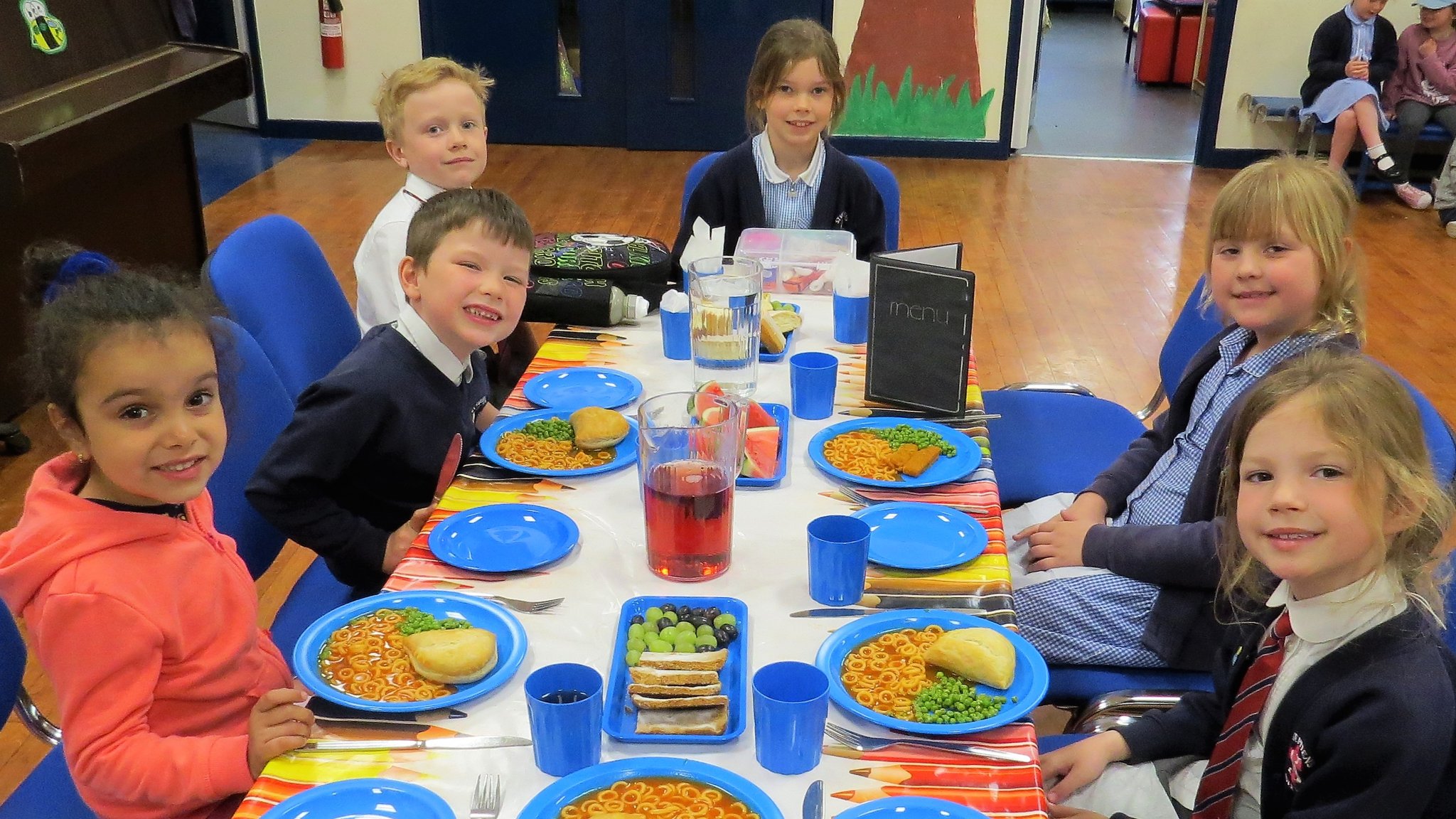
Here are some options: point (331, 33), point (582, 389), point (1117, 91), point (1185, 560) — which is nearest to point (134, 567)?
point (582, 389)

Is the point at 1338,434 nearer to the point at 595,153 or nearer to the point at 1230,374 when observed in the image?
the point at 1230,374

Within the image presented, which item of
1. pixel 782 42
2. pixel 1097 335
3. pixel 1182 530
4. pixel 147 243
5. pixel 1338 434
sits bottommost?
pixel 1097 335

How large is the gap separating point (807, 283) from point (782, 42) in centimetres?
65

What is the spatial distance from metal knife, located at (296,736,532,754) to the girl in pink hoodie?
0.02m

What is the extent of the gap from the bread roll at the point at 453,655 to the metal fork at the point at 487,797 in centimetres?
13

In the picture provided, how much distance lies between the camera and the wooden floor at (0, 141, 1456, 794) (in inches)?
164

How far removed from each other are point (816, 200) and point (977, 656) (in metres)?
1.84

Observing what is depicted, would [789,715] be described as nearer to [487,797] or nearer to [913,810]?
[913,810]

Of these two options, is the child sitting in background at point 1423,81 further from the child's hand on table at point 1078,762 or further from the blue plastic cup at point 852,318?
the child's hand on table at point 1078,762

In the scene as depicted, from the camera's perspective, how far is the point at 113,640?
126 centimetres

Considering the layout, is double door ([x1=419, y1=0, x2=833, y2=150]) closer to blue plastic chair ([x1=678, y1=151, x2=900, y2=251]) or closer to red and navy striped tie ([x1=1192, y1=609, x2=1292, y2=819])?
blue plastic chair ([x1=678, y1=151, x2=900, y2=251])

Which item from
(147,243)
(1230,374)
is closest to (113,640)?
(1230,374)

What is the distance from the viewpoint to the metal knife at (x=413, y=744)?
1161 millimetres

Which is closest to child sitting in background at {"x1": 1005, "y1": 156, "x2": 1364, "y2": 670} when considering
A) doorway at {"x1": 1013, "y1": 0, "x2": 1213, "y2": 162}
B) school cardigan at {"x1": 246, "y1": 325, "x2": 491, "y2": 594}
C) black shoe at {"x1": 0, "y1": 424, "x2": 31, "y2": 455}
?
school cardigan at {"x1": 246, "y1": 325, "x2": 491, "y2": 594}
